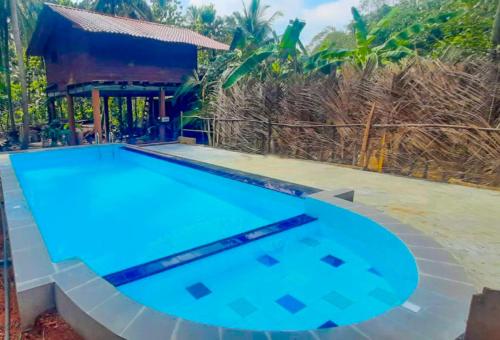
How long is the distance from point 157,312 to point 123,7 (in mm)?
27523

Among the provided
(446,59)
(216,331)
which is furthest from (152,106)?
(216,331)

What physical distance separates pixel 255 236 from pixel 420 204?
2763 mm

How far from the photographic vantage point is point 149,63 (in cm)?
1523

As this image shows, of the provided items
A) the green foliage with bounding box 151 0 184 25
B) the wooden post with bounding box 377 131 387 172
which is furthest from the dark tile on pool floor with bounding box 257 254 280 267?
the green foliage with bounding box 151 0 184 25

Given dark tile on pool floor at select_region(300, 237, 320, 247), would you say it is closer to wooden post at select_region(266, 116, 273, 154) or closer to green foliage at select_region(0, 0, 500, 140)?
green foliage at select_region(0, 0, 500, 140)

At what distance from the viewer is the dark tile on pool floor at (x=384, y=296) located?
10.5 ft

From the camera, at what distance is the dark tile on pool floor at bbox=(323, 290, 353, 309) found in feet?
10.5

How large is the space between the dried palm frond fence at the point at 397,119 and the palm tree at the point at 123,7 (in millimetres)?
19560

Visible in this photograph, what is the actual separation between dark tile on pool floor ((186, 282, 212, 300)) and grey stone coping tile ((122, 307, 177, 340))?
1.22 metres

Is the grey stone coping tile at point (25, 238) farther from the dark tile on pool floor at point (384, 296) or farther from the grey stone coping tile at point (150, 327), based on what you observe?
the dark tile on pool floor at point (384, 296)

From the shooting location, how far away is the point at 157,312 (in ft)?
7.07

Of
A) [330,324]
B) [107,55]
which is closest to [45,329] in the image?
[330,324]

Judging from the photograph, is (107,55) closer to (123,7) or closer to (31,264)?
(123,7)

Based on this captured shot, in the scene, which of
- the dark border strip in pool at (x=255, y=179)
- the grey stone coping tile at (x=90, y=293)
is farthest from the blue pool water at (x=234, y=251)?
the grey stone coping tile at (x=90, y=293)
